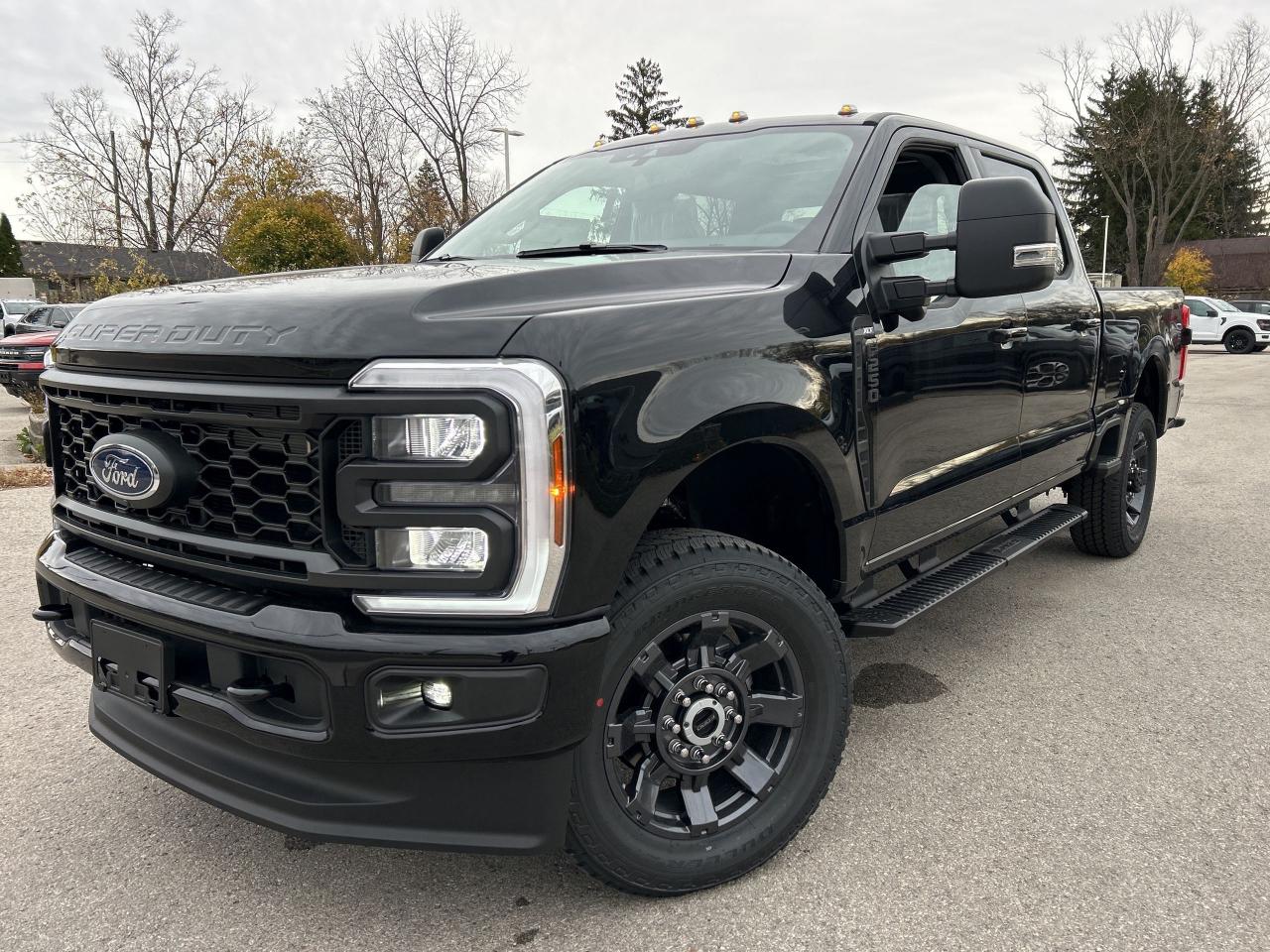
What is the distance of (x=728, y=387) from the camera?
83.0 inches

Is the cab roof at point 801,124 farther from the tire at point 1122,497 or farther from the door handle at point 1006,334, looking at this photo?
the tire at point 1122,497

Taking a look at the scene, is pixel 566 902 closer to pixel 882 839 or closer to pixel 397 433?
pixel 882 839

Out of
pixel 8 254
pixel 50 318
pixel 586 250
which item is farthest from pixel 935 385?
pixel 8 254

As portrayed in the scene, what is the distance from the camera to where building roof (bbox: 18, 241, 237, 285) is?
3753cm

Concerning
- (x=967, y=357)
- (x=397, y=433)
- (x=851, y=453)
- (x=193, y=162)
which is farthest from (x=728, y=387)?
(x=193, y=162)

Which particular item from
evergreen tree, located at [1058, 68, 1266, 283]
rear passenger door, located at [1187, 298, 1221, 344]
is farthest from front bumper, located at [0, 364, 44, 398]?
evergreen tree, located at [1058, 68, 1266, 283]

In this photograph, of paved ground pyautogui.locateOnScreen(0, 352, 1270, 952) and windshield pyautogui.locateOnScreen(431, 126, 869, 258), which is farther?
windshield pyautogui.locateOnScreen(431, 126, 869, 258)

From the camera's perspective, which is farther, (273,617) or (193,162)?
(193,162)

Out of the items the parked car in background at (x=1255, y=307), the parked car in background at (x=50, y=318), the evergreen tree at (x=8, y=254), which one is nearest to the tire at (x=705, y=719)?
the parked car in background at (x=50, y=318)

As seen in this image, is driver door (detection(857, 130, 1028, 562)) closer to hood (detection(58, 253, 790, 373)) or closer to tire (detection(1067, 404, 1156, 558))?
hood (detection(58, 253, 790, 373))

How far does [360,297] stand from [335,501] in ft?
1.39

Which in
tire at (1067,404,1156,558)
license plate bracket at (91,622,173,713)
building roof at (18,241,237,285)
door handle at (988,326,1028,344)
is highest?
building roof at (18,241,237,285)

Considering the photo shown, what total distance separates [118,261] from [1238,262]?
211 feet

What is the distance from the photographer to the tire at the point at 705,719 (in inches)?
78.6
